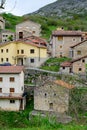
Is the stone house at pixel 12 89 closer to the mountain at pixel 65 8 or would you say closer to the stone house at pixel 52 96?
the stone house at pixel 52 96

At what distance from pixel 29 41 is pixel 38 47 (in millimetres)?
2220

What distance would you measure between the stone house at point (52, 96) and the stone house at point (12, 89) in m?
1.82

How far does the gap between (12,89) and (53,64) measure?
24.6ft

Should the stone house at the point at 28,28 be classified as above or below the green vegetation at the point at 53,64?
above

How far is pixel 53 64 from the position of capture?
43344mm

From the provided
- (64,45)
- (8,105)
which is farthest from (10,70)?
(64,45)

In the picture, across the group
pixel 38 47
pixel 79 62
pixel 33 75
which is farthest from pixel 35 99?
pixel 38 47

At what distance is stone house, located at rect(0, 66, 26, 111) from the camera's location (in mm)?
36688

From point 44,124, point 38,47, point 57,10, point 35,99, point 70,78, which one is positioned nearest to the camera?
point 44,124

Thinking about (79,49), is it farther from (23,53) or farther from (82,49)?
(23,53)

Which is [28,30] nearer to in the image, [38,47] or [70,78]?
[38,47]

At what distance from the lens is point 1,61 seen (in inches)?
1817

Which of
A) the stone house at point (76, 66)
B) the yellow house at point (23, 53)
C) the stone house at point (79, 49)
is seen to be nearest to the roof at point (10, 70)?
the stone house at point (76, 66)

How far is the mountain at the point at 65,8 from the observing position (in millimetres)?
122938
